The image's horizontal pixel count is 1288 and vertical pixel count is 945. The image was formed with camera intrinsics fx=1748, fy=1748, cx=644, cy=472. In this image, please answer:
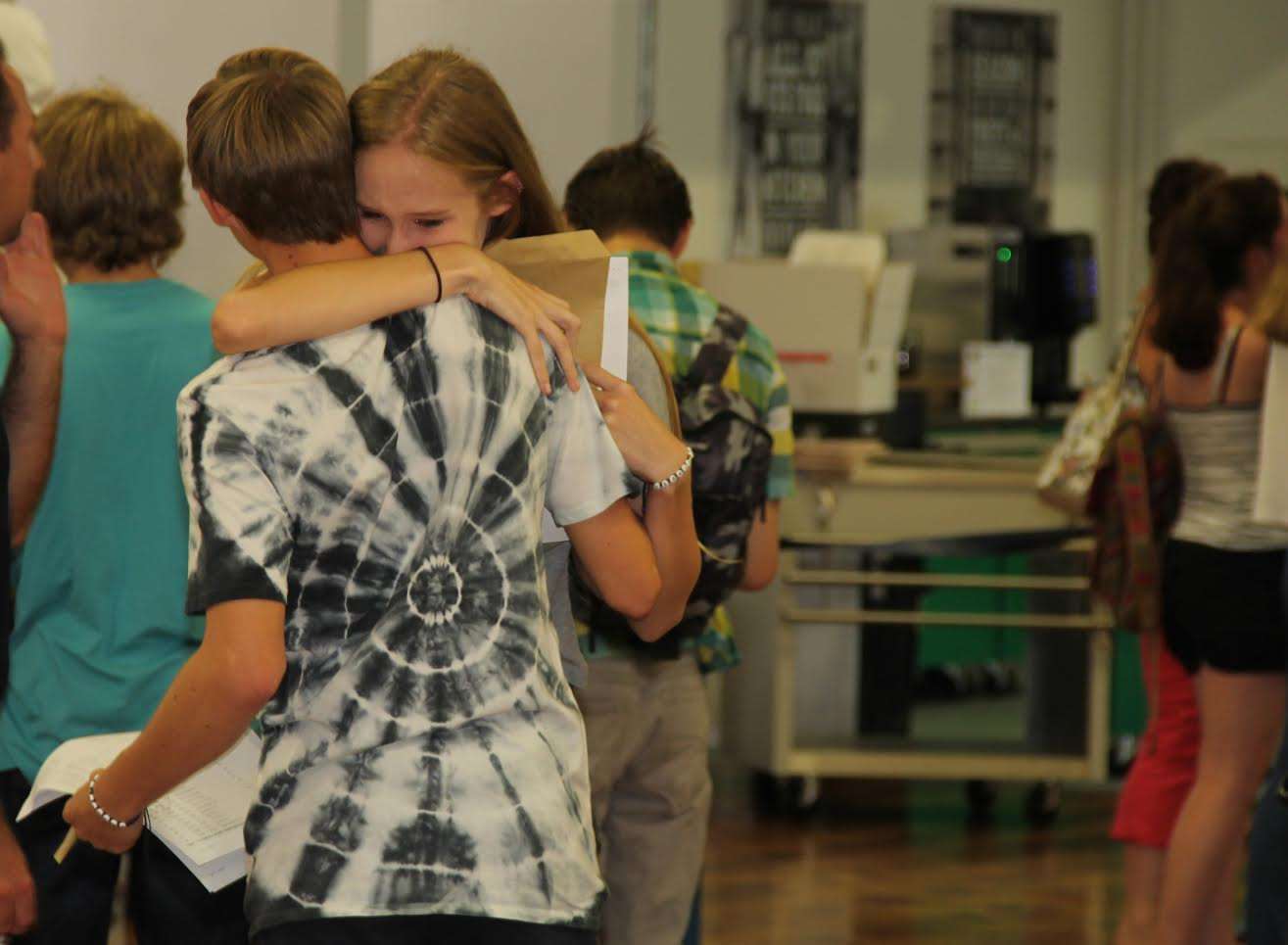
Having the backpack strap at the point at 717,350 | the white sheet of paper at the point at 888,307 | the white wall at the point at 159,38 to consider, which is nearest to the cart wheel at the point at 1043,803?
the white sheet of paper at the point at 888,307

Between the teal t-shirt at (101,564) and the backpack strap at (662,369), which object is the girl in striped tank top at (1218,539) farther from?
the teal t-shirt at (101,564)

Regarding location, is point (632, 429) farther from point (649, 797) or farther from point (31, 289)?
point (649, 797)

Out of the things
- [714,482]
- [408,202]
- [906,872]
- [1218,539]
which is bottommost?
[906,872]

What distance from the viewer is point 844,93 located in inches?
304

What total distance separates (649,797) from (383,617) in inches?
53.5

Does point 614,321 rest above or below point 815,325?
below

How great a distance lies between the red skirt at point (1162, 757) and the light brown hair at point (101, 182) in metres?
2.02

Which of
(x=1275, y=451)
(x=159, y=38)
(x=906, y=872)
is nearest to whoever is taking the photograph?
(x=159, y=38)

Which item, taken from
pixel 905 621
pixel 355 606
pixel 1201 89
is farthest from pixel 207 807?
pixel 1201 89

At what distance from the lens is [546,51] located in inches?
118

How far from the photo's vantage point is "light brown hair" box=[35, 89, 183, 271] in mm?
2080

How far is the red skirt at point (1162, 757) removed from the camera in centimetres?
323

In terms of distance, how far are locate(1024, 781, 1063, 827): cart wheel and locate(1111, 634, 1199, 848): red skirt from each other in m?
1.60

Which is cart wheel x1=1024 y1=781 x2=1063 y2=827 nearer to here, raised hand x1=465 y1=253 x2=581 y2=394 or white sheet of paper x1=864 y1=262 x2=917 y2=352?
white sheet of paper x1=864 y1=262 x2=917 y2=352
